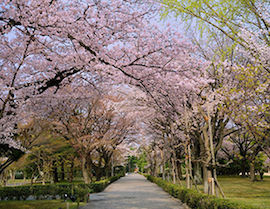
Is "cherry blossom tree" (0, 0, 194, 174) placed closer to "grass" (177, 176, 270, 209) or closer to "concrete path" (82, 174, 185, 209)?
"grass" (177, 176, 270, 209)

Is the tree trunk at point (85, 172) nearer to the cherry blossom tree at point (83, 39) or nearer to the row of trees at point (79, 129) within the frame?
the row of trees at point (79, 129)

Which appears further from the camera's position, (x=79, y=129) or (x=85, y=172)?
(x=79, y=129)

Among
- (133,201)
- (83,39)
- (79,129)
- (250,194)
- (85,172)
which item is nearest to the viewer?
(83,39)

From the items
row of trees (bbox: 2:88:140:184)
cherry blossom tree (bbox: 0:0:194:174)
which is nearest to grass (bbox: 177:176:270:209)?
cherry blossom tree (bbox: 0:0:194:174)

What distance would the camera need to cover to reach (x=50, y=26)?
7.70 m

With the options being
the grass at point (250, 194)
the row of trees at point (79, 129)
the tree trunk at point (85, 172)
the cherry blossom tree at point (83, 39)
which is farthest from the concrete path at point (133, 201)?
the cherry blossom tree at point (83, 39)

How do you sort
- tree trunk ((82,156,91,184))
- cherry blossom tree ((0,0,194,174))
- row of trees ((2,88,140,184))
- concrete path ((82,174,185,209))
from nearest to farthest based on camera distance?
1. cherry blossom tree ((0,0,194,174))
2. concrete path ((82,174,185,209))
3. row of trees ((2,88,140,184))
4. tree trunk ((82,156,91,184))

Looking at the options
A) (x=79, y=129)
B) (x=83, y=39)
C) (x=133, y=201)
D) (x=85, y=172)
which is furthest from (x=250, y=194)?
(x=83, y=39)

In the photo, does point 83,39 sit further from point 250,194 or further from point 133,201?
point 250,194

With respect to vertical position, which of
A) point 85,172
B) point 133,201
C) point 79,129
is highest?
point 79,129

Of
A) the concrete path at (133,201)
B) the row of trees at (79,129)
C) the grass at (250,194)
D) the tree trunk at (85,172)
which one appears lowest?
the concrete path at (133,201)

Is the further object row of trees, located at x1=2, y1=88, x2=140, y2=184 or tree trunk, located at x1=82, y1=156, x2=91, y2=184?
tree trunk, located at x1=82, y1=156, x2=91, y2=184

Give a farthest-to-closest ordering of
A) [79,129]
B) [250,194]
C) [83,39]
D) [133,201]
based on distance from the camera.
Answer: [79,129]
[250,194]
[133,201]
[83,39]

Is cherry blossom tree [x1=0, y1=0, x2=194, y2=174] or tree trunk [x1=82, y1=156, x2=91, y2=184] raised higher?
cherry blossom tree [x1=0, y1=0, x2=194, y2=174]
